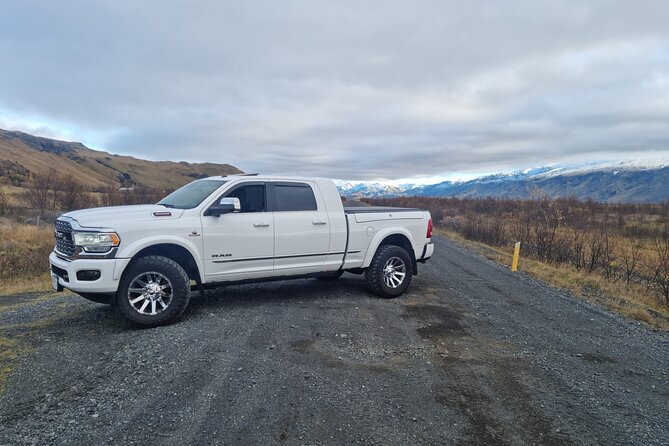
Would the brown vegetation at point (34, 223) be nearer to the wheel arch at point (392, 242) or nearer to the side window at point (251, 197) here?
the side window at point (251, 197)

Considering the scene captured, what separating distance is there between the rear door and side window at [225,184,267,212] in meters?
0.14

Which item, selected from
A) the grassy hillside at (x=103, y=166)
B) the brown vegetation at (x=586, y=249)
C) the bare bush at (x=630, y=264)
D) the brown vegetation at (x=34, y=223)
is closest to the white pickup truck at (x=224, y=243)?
the brown vegetation at (x=34, y=223)

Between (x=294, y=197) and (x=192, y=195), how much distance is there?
1546 millimetres

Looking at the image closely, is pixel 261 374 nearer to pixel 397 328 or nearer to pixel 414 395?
pixel 414 395

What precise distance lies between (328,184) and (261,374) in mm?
3769

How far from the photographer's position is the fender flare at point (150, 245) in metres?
5.04

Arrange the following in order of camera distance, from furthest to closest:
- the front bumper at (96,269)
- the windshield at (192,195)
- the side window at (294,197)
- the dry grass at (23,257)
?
the dry grass at (23,257) < the side window at (294,197) < the windshield at (192,195) < the front bumper at (96,269)

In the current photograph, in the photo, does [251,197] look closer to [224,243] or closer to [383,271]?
[224,243]

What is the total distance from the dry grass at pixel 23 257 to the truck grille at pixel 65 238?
3871mm

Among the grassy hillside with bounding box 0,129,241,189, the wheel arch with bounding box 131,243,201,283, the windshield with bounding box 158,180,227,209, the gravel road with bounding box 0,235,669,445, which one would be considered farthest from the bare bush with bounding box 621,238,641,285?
the grassy hillside with bounding box 0,129,241,189

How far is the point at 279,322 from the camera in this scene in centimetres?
561

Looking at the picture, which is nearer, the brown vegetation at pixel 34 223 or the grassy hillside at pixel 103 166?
the brown vegetation at pixel 34 223

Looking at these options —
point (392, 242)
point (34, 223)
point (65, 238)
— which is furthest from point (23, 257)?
point (392, 242)

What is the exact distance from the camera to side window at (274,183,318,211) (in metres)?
6.42
